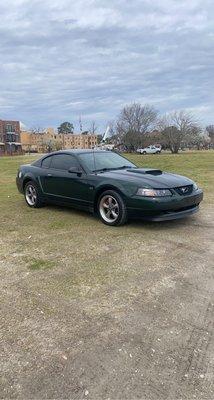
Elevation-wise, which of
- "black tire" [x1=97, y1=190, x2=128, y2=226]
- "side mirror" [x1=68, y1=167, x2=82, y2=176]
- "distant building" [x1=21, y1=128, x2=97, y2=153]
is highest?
"distant building" [x1=21, y1=128, x2=97, y2=153]

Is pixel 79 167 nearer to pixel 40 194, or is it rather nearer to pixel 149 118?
pixel 40 194

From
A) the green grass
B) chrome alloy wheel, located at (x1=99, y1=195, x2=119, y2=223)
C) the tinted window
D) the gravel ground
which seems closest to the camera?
the gravel ground

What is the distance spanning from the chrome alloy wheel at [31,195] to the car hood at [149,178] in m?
2.06

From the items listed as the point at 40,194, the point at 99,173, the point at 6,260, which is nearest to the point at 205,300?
the point at 6,260

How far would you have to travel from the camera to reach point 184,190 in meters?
6.51

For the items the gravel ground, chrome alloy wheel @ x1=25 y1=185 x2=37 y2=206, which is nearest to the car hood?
the gravel ground

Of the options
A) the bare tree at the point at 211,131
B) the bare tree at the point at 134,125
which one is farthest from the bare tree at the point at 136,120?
the bare tree at the point at 211,131

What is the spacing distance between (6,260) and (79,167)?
281cm

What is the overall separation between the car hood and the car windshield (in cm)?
33

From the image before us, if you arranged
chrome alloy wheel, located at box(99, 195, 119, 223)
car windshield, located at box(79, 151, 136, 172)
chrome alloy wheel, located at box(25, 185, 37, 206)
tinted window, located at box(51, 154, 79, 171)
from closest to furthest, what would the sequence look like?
chrome alloy wheel, located at box(99, 195, 119, 223) < car windshield, located at box(79, 151, 136, 172) < tinted window, located at box(51, 154, 79, 171) < chrome alloy wheel, located at box(25, 185, 37, 206)

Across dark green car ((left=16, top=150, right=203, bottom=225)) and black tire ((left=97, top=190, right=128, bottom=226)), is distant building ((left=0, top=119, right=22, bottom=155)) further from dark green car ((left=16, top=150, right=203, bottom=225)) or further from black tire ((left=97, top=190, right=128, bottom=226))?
black tire ((left=97, top=190, right=128, bottom=226))

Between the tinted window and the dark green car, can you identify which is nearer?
the dark green car

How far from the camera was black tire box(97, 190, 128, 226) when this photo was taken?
6379mm

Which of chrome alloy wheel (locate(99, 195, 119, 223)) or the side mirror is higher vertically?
the side mirror
